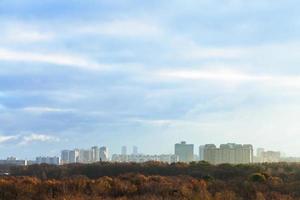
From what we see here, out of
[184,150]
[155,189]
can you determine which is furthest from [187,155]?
[155,189]

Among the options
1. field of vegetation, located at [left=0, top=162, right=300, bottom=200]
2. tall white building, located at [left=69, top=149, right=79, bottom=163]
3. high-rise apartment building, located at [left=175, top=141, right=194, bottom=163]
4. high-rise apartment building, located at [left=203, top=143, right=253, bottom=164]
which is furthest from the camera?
tall white building, located at [left=69, top=149, right=79, bottom=163]

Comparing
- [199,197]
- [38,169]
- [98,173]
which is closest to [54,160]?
[38,169]

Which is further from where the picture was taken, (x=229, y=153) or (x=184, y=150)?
(x=184, y=150)

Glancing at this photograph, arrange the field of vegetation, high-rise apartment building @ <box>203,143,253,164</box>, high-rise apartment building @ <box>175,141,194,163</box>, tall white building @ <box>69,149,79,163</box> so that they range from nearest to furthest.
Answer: the field of vegetation
high-rise apartment building @ <box>203,143,253,164</box>
high-rise apartment building @ <box>175,141,194,163</box>
tall white building @ <box>69,149,79,163</box>

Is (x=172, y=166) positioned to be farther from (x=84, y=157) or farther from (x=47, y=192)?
(x=84, y=157)

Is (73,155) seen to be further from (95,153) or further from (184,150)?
(184,150)

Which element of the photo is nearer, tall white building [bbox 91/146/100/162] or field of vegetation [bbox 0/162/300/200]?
field of vegetation [bbox 0/162/300/200]

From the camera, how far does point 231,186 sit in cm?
3678

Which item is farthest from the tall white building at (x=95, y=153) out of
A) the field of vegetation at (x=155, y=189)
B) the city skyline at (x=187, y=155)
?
the field of vegetation at (x=155, y=189)

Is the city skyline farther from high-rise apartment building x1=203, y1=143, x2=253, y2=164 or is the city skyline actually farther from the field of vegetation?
the field of vegetation

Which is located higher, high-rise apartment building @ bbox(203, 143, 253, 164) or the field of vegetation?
high-rise apartment building @ bbox(203, 143, 253, 164)

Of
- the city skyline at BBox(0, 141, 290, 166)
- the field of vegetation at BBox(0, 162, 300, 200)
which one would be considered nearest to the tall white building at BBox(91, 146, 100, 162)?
the city skyline at BBox(0, 141, 290, 166)

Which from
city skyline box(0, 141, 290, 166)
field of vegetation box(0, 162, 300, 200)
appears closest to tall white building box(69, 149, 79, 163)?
city skyline box(0, 141, 290, 166)

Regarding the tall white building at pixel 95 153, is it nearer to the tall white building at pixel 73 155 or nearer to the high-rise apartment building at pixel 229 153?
the tall white building at pixel 73 155
